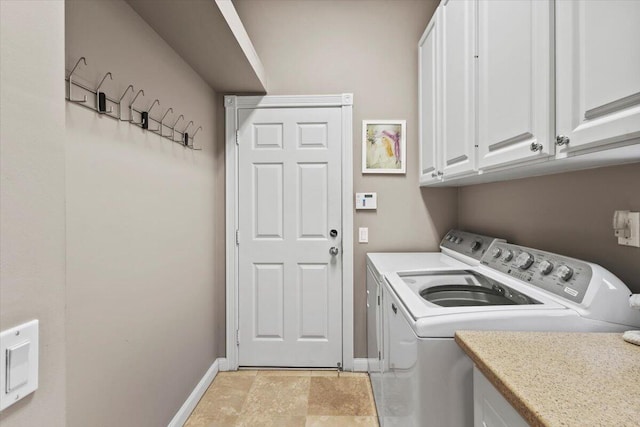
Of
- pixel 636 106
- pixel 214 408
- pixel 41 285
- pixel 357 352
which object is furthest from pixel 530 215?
pixel 214 408

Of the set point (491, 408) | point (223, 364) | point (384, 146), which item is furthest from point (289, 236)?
point (491, 408)

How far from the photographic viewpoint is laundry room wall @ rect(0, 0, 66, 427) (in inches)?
17.9

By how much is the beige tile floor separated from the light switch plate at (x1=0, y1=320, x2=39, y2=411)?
170cm

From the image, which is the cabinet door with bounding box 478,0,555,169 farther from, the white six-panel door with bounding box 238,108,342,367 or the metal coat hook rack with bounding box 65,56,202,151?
the metal coat hook rack with bounding box 65,56,202,151

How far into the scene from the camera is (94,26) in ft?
3.82

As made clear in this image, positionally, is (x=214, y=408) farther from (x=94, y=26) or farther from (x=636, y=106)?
(x=636, y=106)

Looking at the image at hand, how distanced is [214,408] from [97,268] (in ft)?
4.41

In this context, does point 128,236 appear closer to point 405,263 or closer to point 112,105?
point 112,105

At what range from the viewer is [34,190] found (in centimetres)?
50

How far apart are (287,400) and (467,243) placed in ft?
5.14

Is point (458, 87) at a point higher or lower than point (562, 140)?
higher

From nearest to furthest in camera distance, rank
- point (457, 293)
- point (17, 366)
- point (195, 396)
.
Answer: point (17, 366)
point (457, 293)
point (195, 396)

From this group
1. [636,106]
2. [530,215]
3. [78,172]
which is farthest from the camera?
[530,215]

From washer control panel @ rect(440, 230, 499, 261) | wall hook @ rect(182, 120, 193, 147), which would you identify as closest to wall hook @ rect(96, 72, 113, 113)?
wall hook @ rect(182, 120, 193, 147)
